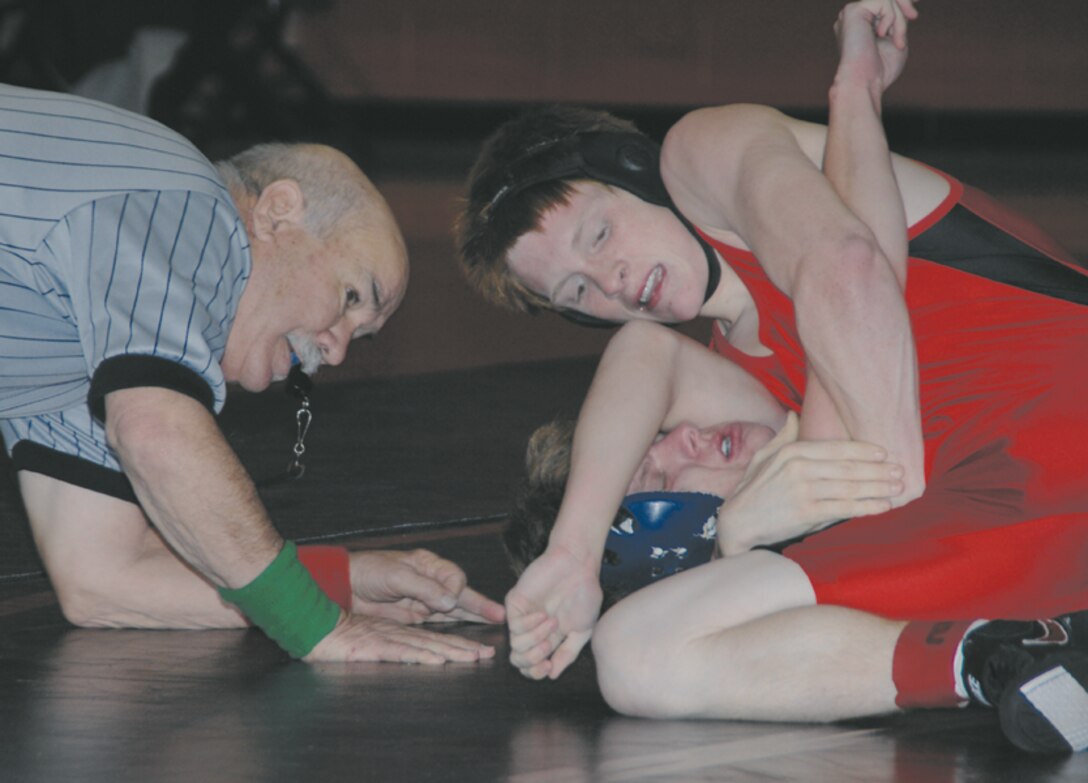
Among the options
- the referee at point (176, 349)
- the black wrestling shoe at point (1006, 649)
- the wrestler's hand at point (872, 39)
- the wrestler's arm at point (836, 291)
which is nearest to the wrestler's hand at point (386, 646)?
the referee at point (176, 349)

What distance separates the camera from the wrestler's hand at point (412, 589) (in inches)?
123

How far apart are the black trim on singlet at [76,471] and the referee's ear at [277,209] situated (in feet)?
1.73

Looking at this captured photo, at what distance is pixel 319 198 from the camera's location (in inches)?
121

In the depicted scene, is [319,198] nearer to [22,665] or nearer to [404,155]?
[22,665]

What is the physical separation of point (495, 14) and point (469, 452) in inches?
Answer: 477

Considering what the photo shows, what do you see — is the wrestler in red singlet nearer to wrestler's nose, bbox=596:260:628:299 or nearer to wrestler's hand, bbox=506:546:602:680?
wrestler's nose, bbox=596:260:628:299

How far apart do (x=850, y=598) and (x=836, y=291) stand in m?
0.44

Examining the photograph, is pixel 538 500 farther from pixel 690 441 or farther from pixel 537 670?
pixel 537 670

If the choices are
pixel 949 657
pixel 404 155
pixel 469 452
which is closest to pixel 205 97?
pixel 404 155

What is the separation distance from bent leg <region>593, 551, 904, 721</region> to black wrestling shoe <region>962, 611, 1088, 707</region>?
0.12m

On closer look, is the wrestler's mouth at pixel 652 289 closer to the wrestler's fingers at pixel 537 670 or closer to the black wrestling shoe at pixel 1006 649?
the wrestler's fingers at pixel 537 670

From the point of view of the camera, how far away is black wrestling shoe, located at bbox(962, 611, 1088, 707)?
2.32 metres

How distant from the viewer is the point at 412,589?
312 cm

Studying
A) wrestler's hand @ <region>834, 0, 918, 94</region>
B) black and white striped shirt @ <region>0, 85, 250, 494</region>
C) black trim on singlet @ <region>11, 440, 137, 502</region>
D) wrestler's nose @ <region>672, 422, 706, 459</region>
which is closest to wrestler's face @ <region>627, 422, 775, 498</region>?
wrestler's nose @ <region>672, 422, 706, 459</region>
